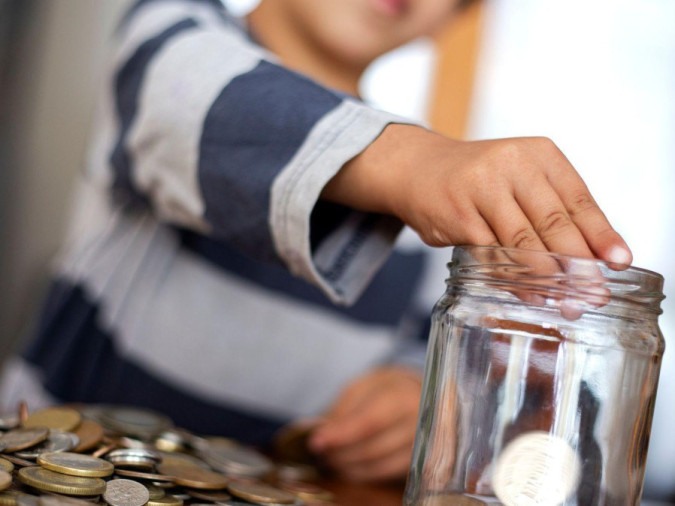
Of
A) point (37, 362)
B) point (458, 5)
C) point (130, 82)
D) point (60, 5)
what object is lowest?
point (37, 362)

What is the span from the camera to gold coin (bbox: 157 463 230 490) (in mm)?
342

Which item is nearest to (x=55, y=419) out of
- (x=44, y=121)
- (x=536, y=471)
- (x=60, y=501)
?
(x=60, y=501)

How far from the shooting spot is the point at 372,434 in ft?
2.05

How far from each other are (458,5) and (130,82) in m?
0.46

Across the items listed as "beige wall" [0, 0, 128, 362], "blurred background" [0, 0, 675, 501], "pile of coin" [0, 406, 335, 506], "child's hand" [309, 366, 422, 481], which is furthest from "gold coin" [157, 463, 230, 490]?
"beige wall" [0, 0, 128, 362]

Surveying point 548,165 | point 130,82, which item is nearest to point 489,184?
point 548,165

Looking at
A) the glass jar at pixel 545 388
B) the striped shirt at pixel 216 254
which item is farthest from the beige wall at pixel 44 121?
the glass jar at pixel 545 388

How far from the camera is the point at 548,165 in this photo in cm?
31

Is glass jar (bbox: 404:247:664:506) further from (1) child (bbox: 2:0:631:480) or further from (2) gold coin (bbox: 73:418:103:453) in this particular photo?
(2) gold coin (bbox: 73:418:103:453)

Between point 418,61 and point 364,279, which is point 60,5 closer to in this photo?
point 418,61

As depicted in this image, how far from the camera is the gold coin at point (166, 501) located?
0.31 metres

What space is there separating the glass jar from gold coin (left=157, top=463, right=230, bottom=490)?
0.09m

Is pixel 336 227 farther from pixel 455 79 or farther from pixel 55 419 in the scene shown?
pixel 455 79

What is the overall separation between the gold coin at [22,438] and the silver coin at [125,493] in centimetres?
5
